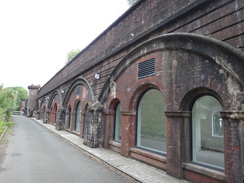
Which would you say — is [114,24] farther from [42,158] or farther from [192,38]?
[42,158]

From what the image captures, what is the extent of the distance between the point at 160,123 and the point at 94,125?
364 cm

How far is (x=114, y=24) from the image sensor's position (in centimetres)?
962

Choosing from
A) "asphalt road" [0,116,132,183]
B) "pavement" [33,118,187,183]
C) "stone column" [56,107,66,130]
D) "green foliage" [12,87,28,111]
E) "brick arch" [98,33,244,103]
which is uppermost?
"green foliage" [12,87,28,111]

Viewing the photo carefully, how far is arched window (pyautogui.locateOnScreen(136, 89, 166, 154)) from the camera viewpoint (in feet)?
24.0

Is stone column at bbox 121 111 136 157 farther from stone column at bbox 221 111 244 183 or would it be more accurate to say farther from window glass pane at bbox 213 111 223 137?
stone column at bbox 221 111 244 183

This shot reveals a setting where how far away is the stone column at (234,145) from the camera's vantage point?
379 centimetres

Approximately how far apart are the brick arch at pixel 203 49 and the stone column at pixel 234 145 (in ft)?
2.44

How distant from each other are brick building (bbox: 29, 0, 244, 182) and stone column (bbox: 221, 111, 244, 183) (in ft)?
0.07

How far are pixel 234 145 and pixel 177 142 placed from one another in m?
1.59

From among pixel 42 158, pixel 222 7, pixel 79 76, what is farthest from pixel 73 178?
pixel 79 76

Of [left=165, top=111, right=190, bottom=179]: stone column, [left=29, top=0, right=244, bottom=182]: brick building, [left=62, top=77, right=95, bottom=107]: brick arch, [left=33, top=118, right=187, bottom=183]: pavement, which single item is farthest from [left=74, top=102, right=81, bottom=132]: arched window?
[left=165, top=111, right=190, bottom=179]: stone column

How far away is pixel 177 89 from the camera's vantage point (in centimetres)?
548

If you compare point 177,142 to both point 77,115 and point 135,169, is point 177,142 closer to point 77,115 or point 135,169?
point 135,169

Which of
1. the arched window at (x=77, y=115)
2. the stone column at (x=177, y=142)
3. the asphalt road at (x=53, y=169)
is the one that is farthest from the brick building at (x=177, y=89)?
the arched window at (x=77, y=115)
